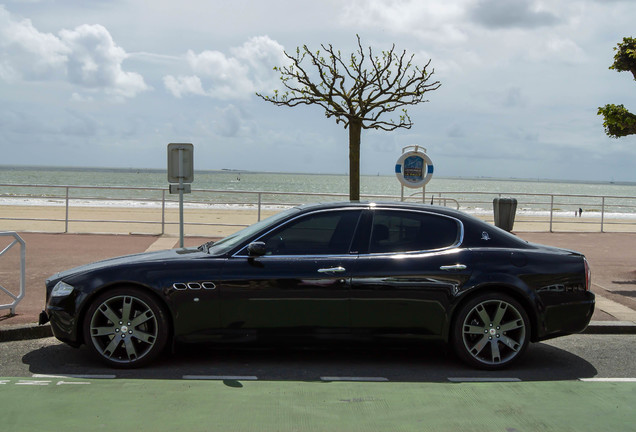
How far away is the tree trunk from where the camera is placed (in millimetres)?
11930

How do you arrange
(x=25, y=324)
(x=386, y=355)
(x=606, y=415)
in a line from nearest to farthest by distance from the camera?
(x=606, y=415), (x=386, y=355), (x=25, y=324)

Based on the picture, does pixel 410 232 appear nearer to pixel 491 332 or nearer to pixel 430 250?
pixel 430 250

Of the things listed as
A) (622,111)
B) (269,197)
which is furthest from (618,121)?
(269,197)

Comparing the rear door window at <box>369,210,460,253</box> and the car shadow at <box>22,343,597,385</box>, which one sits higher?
the rear door window at <box>369,210,460,253</box>

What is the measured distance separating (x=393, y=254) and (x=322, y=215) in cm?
70

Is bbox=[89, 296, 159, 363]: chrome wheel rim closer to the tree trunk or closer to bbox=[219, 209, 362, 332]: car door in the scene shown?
bbox=[219, 209, 362, 332]: car door

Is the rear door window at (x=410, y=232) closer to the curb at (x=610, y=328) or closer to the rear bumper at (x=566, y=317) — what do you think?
the rear bumper at (x=566, y=317)

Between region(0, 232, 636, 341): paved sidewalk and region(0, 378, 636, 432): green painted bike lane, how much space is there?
2228 mm

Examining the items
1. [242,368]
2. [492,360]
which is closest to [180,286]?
[242,368]

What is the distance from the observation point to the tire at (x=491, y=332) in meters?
5.99

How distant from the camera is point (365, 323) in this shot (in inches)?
233

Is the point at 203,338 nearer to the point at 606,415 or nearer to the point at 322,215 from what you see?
the point at 322,215

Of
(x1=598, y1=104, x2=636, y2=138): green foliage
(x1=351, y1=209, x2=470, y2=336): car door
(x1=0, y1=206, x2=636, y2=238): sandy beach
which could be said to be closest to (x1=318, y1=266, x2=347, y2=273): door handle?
(x1=351, y1=209, x2=470, y2=336): car door

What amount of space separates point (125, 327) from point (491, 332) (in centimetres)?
309
